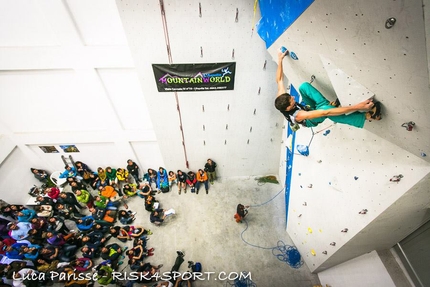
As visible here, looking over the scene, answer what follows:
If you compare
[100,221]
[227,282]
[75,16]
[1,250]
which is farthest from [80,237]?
[75,16]

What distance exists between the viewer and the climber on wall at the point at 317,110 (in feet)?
6.36

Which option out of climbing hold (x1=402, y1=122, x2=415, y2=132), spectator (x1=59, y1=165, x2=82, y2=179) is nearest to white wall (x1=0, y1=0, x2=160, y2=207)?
spectator (x1=59, y1=165, x2=82, y2=179)

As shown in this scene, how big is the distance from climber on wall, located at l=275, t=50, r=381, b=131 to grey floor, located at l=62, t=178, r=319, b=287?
3878 mm

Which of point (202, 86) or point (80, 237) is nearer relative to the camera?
point (202, 86)

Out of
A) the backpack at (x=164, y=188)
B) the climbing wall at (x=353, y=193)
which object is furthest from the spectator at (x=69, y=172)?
the climbing wall at (x=353, y=193)

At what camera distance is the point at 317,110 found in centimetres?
217

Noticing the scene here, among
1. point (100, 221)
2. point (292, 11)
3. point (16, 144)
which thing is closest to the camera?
point (292, 11)

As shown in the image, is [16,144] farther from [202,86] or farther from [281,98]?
[281,98]

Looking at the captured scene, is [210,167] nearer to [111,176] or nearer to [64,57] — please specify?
[111,176]

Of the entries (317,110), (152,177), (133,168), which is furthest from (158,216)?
(317,110)

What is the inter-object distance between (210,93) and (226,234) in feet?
12.4

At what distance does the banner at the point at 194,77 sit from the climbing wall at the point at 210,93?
0.13 metres

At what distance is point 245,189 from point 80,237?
4871 mm

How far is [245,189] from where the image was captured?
6676mm
